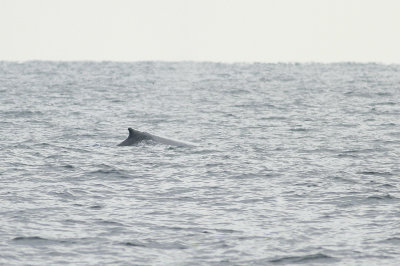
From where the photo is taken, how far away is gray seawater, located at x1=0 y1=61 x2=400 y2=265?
1794 centimetres

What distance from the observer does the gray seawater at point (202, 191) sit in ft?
58.9

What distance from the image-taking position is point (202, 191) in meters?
24.4

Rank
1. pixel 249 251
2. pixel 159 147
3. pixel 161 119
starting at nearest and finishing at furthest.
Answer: pixel 249 251 < pixel 159 147 < pixel 161 119

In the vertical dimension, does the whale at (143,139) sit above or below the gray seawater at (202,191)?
above

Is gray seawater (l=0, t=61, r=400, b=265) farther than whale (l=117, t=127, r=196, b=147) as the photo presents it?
No

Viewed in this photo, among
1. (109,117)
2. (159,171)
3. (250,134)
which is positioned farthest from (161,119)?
(159,171)

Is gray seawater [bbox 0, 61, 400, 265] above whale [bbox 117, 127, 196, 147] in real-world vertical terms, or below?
below

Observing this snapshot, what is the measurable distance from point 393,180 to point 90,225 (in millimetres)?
10408

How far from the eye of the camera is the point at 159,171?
2770 cm

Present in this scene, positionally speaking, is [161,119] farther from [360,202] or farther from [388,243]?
[388,243]

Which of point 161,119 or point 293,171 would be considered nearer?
point 293,171

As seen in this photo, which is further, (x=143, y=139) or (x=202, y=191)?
(x=143, y=139)

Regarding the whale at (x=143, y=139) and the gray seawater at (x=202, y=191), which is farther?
the whale at (x=143, y=139)

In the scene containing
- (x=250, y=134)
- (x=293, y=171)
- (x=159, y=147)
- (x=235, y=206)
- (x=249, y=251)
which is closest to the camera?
(x=249, y=251)
